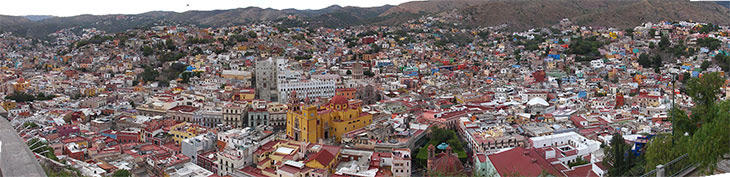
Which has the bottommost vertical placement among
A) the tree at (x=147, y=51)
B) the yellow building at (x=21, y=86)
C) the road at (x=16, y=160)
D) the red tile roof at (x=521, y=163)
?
the yellow building at (x=21, y=86)

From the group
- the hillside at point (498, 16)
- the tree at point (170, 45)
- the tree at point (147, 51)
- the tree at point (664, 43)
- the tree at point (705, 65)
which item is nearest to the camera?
the tree at point (705, 65)

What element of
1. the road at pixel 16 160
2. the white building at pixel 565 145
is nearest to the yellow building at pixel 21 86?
the road at pixel 16 160

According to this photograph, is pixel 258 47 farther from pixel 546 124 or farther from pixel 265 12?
pixel 265 12

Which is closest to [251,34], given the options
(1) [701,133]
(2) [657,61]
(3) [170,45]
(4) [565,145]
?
(3) [170,45]

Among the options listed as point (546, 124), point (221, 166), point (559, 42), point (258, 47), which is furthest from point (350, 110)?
point (559, 42)

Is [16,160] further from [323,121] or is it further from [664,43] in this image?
[664,43]

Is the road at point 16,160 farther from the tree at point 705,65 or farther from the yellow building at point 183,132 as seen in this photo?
the tree at point 705,65

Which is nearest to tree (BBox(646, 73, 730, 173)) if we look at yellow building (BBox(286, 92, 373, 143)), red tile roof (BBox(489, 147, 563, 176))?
red tile roof (BBox(489, 147, 563, 176))
